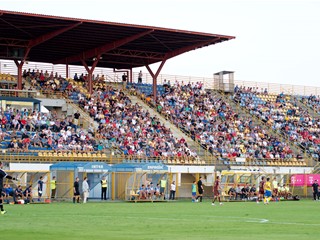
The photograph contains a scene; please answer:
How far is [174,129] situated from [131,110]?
4.01 metres

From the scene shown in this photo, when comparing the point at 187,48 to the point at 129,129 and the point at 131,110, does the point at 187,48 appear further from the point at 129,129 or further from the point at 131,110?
the point at 129,129

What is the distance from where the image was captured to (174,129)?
67.8m

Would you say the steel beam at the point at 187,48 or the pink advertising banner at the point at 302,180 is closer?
the pink advertising banner at the point at 302,180

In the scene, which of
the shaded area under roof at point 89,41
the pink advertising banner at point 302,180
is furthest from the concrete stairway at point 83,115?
the pink advertising banner at point 302,180

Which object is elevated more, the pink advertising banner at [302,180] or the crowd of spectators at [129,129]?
the crowd of spectators at [129,129]

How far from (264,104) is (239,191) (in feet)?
79.1

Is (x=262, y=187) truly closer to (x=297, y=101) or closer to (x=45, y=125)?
(x=45, y=125)

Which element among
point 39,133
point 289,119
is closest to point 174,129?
point 39,133

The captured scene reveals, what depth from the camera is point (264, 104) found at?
79.6 metres

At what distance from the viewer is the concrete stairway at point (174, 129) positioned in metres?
65.2

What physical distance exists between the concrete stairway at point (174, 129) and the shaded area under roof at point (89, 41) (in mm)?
4020

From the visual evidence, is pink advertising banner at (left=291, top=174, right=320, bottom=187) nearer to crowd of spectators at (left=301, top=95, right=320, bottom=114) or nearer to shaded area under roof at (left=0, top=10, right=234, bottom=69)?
shaded area under roof at (left=0, top=10, right=234, bottom=69)

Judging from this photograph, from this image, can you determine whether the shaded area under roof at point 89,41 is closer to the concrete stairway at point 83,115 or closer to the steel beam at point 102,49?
the steel beam at point 102,49

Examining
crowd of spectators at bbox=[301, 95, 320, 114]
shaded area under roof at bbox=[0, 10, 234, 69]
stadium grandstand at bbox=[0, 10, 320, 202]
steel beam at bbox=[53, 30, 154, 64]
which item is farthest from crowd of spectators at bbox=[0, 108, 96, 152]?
crowd of spectators at bbox=[301, 95, 320, 114]
